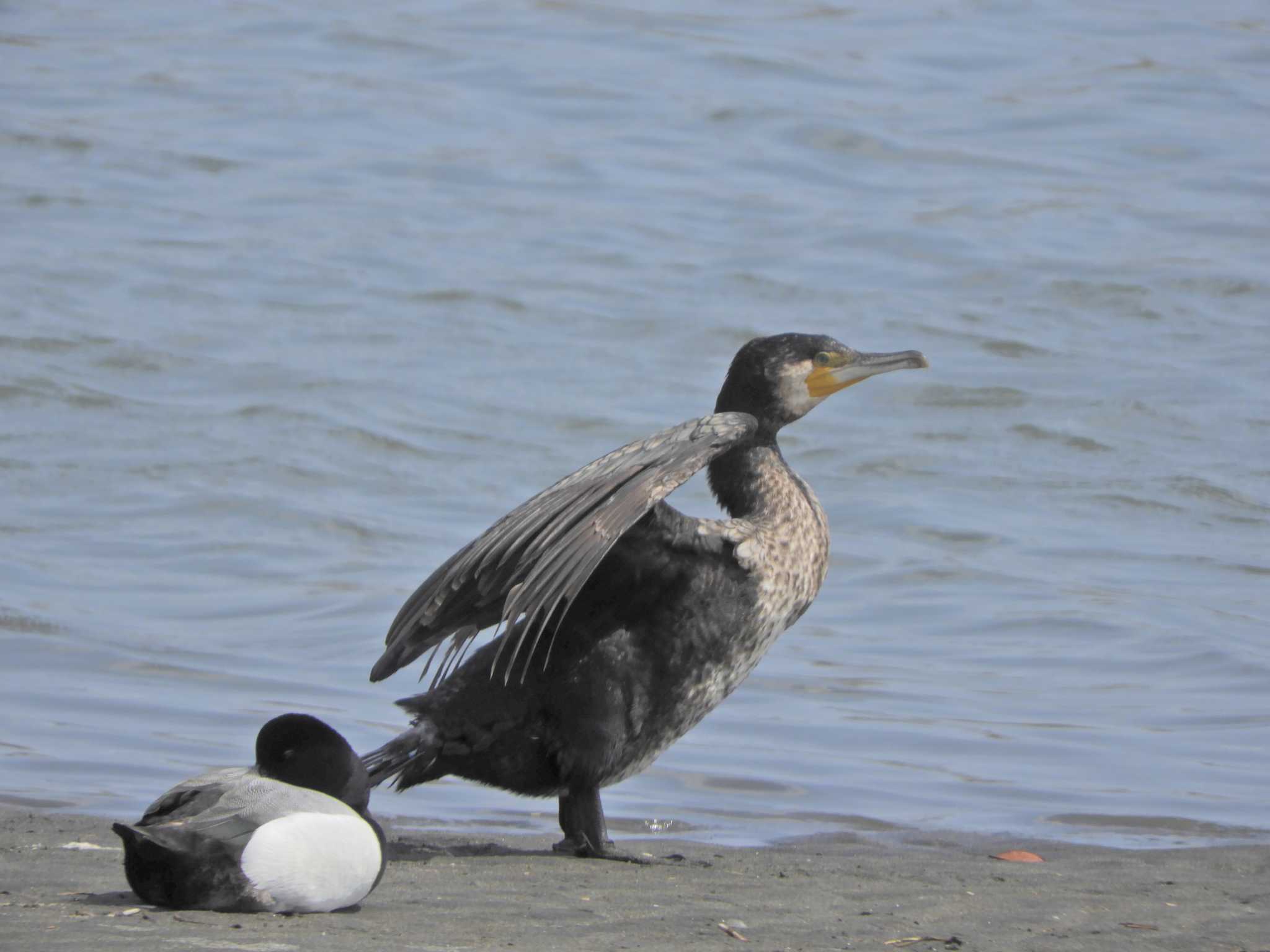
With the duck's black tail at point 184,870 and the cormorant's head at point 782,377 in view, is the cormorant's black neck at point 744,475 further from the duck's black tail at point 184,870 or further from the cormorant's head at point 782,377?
the duck's black tail at point 184,870

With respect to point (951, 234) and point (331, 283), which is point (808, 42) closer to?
point (951, 234)

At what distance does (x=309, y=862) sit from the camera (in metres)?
4.06

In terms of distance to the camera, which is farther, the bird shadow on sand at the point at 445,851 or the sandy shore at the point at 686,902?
the bird shadow on sand at the point at 445,851

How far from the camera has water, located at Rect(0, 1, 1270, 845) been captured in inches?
285

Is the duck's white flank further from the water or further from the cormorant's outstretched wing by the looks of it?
the water

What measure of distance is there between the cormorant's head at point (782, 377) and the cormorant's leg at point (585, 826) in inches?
43.8

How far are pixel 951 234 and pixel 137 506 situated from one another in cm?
799

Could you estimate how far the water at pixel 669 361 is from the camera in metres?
7.24

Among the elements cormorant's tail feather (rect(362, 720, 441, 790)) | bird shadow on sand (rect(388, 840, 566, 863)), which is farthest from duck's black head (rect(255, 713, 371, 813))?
cormorant's tail feather (rect(362, 720, 441, 790))

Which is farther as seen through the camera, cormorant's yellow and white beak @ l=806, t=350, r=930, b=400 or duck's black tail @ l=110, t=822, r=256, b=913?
cormorant's yellow and white beak @ l=806, t=350, r=930, b=400

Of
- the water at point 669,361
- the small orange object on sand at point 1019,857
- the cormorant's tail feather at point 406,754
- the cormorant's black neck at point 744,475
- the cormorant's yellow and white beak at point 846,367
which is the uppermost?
the cormorant's yellow and white beak at point 846,367

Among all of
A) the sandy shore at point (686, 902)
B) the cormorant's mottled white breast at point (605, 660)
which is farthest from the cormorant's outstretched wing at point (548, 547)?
the sandy shore at point (686, 902)

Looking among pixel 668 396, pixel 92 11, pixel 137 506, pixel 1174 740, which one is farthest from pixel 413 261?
pixel 1174 740

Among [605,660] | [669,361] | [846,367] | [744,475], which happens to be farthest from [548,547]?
[669,361]
